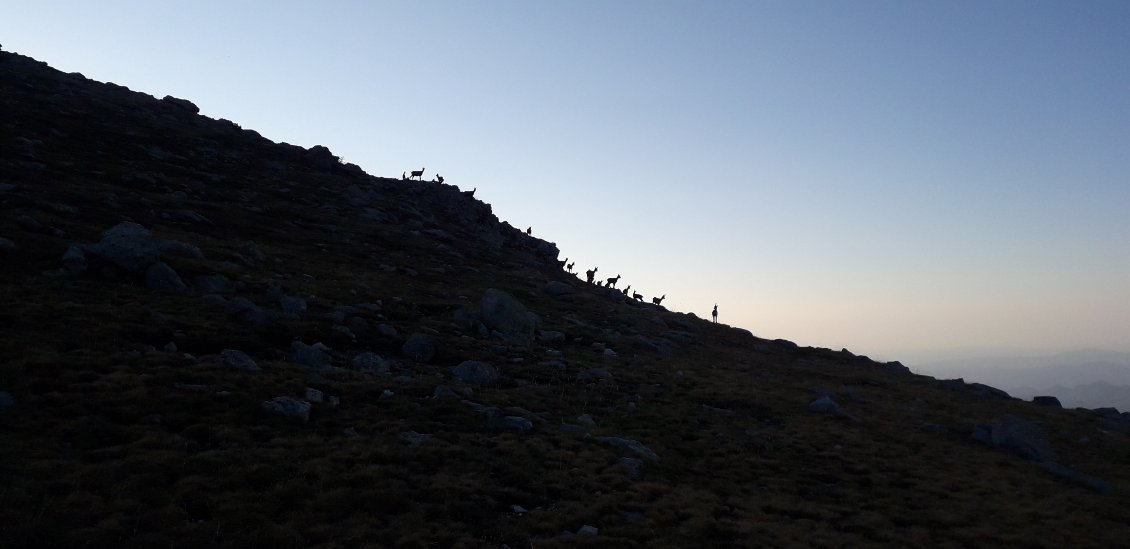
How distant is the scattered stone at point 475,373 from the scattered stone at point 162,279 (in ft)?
51.6

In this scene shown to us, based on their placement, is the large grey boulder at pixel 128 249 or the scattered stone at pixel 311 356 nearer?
the scattered stone at pixel 311 356

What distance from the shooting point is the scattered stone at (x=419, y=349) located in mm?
32281

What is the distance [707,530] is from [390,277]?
38.0m

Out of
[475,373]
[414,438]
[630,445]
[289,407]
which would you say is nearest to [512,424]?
[414,438]

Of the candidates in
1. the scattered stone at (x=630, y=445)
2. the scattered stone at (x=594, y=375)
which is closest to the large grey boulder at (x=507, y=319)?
the scattered stone at (x=594, y=375)

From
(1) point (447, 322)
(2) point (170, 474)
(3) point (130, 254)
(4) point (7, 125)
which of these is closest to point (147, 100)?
(4) point (7, 125)

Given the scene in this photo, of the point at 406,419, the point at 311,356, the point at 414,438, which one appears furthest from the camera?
the point at 311,356

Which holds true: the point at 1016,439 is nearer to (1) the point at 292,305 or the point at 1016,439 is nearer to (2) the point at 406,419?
(2) the point at 406,419

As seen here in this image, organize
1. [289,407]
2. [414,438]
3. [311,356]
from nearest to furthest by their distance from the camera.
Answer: [289,407] → [414,438] → [311,356]

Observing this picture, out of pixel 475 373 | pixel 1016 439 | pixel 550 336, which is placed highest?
pixel 1016 439

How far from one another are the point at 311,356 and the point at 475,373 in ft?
25.2

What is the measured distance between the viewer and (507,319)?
4088 centimetres

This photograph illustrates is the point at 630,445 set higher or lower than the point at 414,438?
higher

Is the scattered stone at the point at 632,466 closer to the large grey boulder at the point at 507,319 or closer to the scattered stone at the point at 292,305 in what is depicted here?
the large grey boulder at the point at 507,319
